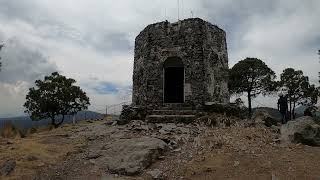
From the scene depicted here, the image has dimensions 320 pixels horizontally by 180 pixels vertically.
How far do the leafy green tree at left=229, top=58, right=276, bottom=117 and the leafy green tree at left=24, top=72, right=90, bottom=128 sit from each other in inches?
550

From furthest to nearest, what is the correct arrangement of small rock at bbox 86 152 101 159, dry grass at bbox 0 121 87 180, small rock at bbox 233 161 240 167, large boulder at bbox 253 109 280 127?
large boulder at bbox 253 109 280 127 < small rock at bbox 86 152 101 159 < dry grass at bbox 0 121 87 180 < small rock at bbox 233 161 240 167

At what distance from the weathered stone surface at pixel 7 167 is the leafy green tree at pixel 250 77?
79.9 feet

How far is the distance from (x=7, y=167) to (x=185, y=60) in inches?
433

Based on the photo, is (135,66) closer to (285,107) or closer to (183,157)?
(285,107)

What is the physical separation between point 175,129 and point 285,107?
8.19 meters

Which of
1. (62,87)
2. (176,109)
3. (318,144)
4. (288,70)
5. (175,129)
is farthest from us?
(288,70)

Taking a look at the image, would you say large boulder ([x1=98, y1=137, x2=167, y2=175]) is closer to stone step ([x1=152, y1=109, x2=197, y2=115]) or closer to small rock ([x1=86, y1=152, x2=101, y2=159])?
small rock ([x1=86, y1=152, x2=101, y2=159])

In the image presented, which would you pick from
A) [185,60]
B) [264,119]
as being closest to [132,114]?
[185,60]

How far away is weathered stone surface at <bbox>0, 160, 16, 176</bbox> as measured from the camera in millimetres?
13038

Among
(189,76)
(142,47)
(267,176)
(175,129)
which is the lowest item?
(267,176)

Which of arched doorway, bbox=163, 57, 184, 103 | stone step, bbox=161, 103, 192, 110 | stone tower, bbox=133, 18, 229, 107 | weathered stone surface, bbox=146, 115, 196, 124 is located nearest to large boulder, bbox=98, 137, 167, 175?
weathered stone surface, bbox=146, 115, 196, 124

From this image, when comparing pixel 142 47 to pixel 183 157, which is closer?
pixel 183 157

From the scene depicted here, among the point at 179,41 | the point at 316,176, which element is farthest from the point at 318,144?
the point at 179,41

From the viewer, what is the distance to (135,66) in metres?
23.2
